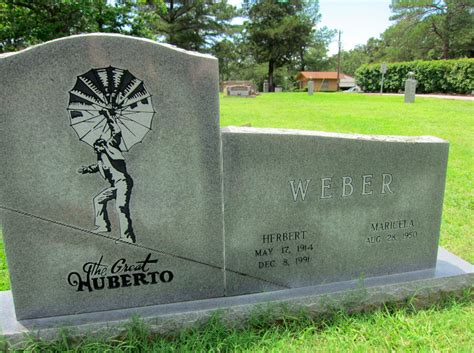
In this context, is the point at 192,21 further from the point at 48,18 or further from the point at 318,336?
the point at 318,336

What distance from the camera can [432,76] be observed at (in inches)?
1146

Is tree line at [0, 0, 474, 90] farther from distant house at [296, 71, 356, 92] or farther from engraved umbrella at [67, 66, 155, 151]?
engraved umbrella at [67, 66, 155, 151]

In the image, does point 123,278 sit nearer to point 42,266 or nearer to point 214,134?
point 42,266

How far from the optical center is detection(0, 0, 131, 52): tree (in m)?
11.5

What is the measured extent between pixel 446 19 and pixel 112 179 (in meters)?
43.5

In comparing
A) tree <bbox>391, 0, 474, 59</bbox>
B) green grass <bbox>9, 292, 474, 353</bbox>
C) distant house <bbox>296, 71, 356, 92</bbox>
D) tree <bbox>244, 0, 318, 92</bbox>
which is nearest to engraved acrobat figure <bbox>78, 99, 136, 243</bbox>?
green grass <bbox>9, 292, 474, 353</bbox>

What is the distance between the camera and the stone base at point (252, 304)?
2.32 meters

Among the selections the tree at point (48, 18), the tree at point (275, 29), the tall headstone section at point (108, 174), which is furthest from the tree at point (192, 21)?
the tall headstone section at point (108, 174)

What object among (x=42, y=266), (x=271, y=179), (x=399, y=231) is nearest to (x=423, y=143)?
(x=399, y=231)

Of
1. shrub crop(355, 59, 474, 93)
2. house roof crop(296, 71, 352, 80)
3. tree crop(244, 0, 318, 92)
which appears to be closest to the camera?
shrub crop(355, 59, 474, 93)

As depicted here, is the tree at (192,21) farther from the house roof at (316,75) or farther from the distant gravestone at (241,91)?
the house roof at (316,75)

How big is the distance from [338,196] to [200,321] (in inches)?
50.2

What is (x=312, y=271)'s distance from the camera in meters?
2.80

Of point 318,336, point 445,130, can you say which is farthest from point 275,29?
point 318,336
